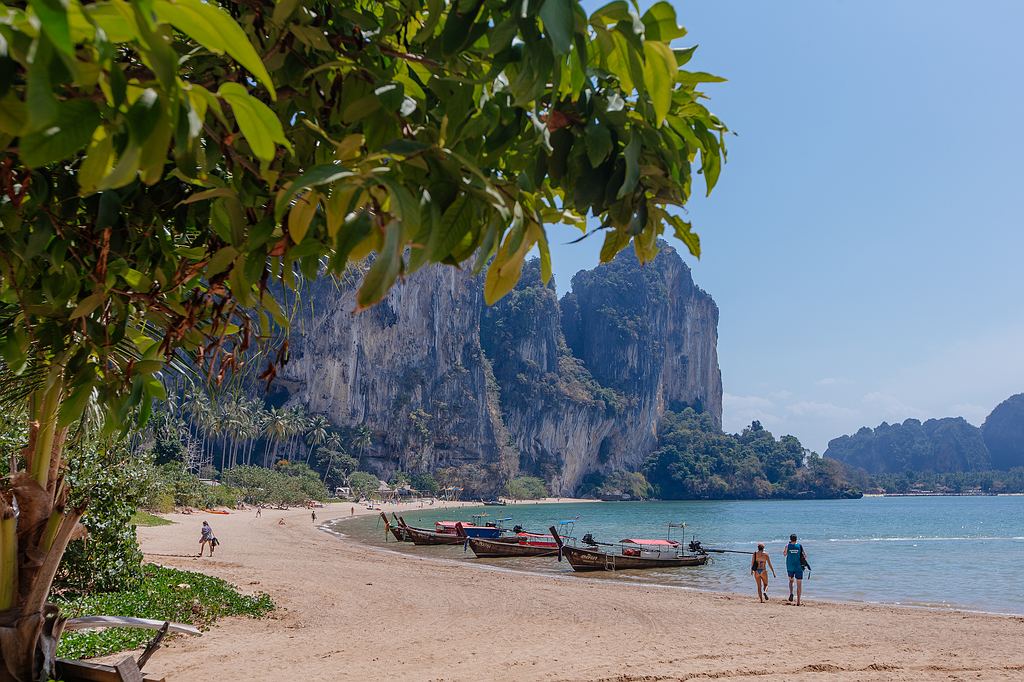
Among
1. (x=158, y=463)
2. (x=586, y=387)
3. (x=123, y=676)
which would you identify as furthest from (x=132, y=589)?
(x=586, y=387)

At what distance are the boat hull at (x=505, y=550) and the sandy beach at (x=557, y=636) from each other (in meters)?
7.75

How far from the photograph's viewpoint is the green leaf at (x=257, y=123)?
809 millimetres

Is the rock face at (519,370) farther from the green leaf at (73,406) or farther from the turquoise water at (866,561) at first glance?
the green leaf at (73,406)

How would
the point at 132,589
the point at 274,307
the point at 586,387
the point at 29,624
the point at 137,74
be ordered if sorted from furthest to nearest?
the point at 586,387 < the point at 132,589 < the point at 29,624 < the point at 274,307 < the point at 137,74

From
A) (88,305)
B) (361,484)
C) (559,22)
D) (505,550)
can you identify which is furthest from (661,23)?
(361,484)

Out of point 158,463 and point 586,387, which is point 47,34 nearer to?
point 158,463

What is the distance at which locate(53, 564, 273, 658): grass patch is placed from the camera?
6949mm

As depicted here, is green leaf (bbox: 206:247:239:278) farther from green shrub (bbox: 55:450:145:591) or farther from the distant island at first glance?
the distant island

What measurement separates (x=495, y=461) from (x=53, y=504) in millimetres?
95140

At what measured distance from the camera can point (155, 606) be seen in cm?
878

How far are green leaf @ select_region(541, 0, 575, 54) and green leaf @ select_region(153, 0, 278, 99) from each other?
12.4 inches

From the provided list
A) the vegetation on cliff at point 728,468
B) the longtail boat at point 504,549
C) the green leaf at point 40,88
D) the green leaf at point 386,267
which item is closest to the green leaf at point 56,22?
the green leaf at point 40,88

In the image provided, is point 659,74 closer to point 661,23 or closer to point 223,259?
point 661,23

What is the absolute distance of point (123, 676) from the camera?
10.5ft
